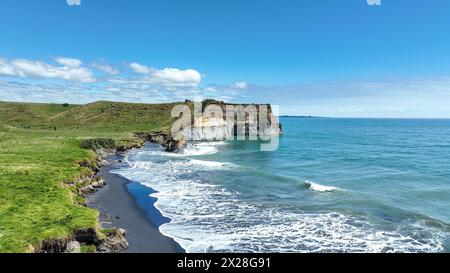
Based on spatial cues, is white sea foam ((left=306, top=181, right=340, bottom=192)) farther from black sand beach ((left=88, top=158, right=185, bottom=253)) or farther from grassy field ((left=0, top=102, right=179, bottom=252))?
grassy field ((left=0, top=102, right=179, bottom=252))

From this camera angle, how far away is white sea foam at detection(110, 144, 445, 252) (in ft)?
92.3

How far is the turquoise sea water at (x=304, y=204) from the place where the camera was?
2931 cm

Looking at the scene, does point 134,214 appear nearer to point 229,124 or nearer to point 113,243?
point 113,243

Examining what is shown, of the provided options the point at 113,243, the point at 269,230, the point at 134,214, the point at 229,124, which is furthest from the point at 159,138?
the point at 113,243

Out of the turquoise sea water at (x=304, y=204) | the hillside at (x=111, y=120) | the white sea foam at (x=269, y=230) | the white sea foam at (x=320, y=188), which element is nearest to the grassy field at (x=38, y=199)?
the turquoise sea water at (x=304, y=204)

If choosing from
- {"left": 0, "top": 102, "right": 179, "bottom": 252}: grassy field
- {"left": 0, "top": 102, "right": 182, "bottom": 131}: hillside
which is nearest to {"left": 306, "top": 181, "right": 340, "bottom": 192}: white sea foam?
{"left": 0, "top": 102, "right": 179, "bottom": 252}: grassy field

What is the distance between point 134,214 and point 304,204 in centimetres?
1882

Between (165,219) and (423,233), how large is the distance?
2329cm

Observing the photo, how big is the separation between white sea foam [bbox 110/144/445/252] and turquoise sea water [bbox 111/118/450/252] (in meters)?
0.08

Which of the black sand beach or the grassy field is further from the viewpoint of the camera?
the black sand beach

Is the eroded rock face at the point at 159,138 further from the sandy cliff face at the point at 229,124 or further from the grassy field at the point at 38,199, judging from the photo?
the grassy field at the point at 38,199

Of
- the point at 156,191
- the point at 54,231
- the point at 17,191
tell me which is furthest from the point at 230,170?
the point at 54,231

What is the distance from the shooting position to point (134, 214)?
3728 cm
